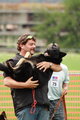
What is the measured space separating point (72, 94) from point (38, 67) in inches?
220

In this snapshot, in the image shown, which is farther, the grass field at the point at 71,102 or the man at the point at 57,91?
the grass field at the point at 71,102

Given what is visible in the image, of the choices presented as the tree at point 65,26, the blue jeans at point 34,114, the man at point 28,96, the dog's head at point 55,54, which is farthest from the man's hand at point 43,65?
the tree at point 65,26

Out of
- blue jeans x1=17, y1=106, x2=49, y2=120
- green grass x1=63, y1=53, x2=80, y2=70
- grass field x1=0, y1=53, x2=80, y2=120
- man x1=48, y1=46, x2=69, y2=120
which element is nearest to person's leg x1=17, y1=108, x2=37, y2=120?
blue jeans x1=17, y1=106, x2=49, y2=120

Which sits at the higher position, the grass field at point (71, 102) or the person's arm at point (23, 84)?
the person's arm at point (23, 84)

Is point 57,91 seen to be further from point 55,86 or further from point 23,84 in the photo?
point 23,84

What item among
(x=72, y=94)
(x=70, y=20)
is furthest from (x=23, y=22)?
(x=72, y=94)

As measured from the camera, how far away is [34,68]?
24.5 ft

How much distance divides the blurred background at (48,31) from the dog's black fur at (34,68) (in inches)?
194

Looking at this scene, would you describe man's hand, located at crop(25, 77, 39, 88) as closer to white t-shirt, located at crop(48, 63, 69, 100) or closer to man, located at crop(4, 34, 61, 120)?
man, located at crop(4, 34, 61, 120)

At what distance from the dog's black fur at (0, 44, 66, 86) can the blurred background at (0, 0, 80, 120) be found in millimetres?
4918

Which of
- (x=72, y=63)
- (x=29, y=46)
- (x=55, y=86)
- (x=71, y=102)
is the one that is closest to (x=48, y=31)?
(x=72, y=63)

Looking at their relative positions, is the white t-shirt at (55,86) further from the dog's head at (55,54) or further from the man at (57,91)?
the dog's head at (55,54)

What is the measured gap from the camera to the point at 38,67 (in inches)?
296

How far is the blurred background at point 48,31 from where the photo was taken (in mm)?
12930
